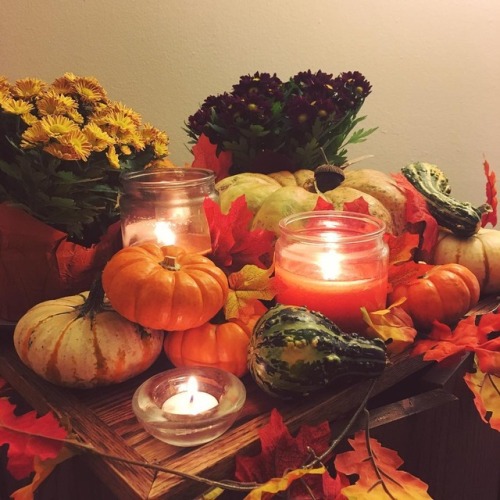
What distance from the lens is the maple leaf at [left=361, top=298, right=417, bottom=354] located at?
63cm

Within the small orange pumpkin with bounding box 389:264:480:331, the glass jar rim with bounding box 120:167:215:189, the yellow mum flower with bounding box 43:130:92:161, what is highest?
the yellow mum flower with bounding box 43:130:92:161

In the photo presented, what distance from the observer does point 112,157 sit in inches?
26.7

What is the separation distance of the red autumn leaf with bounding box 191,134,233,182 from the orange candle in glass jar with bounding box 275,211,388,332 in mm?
308

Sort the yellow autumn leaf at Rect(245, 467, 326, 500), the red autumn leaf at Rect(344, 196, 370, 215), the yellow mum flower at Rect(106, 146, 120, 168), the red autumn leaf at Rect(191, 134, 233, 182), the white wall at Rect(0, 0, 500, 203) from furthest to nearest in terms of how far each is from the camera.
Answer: the white wall at Rect(0, 0, 500, 203)
the red autumn leaf at Rect(191, 134, 233, 182)
the red autumn leaf at Rect(344, 196, 370, 215)
the yellow mum flower at Rect(106, 146, 120, 168)
the yellow autumn leaf at Rect(245, 467, 326, 500)

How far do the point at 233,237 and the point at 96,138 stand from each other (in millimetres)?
203

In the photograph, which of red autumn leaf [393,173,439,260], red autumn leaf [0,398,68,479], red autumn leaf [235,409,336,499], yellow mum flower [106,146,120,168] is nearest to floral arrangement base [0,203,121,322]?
yellow mum flower [106,146,120,168]

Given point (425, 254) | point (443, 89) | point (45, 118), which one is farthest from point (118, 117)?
point (443, 89)

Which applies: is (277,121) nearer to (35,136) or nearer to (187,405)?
(35,136)

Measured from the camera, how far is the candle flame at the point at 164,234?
2.38 ft

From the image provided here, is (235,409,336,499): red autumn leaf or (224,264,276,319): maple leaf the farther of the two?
(224,264,276,319): maple leaf

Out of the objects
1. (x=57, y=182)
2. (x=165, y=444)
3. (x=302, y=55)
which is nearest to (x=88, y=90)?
(x=57, y=182)

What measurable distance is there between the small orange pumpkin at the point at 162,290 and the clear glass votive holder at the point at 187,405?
58mm

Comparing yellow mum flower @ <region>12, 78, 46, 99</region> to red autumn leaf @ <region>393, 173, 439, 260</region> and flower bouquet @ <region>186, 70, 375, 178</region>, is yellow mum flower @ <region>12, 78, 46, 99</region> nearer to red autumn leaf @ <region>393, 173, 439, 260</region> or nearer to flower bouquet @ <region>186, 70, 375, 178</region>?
flower bouquet @ <region>186, 70, 375, 178</region>

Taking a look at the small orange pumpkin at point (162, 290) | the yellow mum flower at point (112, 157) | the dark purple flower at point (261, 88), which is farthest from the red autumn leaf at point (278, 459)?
the dark purple flower at point (261, 88)
